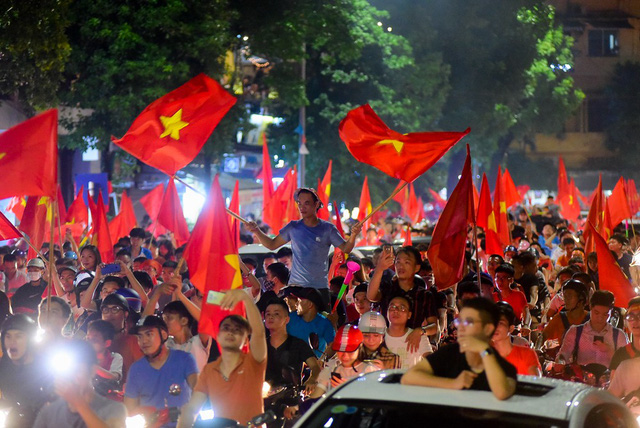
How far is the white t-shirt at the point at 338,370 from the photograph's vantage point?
7008mm

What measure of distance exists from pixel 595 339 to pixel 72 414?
4.40 m

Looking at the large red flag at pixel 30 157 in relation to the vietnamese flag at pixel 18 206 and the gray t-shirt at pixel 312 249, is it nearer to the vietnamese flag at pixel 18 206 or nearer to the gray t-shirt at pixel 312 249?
the gray t-shirt at pixel 312 249

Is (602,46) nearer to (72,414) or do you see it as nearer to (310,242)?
(310,242)

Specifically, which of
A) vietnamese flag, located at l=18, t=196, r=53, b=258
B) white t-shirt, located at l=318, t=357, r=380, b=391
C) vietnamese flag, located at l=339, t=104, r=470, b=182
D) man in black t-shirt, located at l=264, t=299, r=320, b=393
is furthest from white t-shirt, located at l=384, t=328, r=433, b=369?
vietnamese flag, located at l=18, t=196, r=53, b=258

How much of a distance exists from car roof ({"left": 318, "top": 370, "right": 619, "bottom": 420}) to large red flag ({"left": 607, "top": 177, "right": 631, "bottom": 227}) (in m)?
13.6

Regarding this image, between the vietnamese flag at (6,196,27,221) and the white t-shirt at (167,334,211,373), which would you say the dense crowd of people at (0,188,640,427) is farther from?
the vietnamese flag at (6,196,27,221)

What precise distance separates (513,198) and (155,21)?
802cm

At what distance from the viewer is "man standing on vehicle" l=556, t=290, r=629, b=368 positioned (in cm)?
830

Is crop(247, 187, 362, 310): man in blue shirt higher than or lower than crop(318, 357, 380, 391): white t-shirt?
higher

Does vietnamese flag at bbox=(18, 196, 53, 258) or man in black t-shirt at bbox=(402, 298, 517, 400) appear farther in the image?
vietnamese flag at bbox=(18, 196, 53, 258)

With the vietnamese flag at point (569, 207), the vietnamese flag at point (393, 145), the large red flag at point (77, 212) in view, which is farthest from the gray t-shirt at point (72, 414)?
the vietnamese flag at point (569, 207)

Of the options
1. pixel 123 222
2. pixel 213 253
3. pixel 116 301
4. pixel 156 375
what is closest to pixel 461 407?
pixel 156 375

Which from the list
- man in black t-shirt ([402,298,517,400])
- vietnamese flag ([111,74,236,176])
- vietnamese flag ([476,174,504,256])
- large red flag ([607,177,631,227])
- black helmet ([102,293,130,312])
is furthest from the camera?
large red flag ([607,177,631,227])

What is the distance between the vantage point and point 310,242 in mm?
9312
